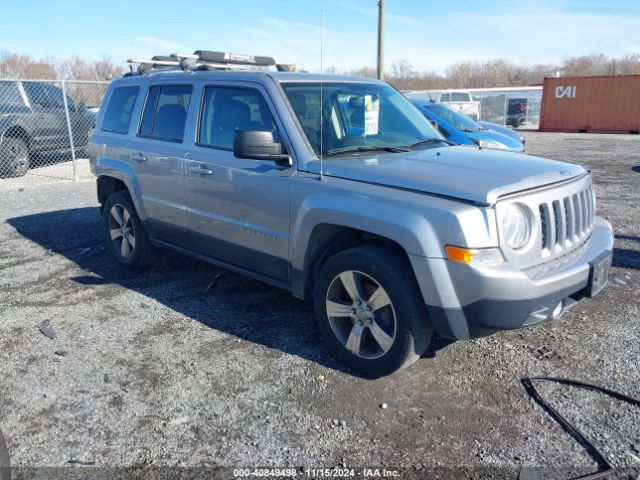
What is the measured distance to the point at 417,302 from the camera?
3.09 m

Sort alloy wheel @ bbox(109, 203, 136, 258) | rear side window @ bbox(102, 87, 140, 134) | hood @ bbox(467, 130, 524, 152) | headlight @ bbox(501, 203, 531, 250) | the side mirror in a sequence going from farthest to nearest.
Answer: hood @ bbox(467, 130, 524, 152) < alloy wheel @ bbox(109, 203, 136, 258) < rear side window @ bbox(102, 87, 140, 134) < the side mirror < headlight @ bbox(501, 203, 531, 250)

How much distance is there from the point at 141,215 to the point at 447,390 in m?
3.37

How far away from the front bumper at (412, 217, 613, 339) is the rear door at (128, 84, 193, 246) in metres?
2.57

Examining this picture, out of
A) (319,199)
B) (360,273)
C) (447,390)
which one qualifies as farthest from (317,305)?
(447,390)

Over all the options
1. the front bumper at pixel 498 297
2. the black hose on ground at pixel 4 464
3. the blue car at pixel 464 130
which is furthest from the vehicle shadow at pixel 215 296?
the blue car at pixel 464 130

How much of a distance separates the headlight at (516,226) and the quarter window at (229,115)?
5.70 ft

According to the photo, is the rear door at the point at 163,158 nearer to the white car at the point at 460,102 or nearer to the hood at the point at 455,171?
the hood at the point at 455,171

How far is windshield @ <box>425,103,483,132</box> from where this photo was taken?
10445mm

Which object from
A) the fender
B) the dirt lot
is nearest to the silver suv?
the fender

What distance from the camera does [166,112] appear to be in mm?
4773

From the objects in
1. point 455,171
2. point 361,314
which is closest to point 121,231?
point 361,314

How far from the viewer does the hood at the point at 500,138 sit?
9836 mm

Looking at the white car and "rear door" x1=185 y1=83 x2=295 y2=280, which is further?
the white car

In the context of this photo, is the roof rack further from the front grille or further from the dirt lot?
the front grille
